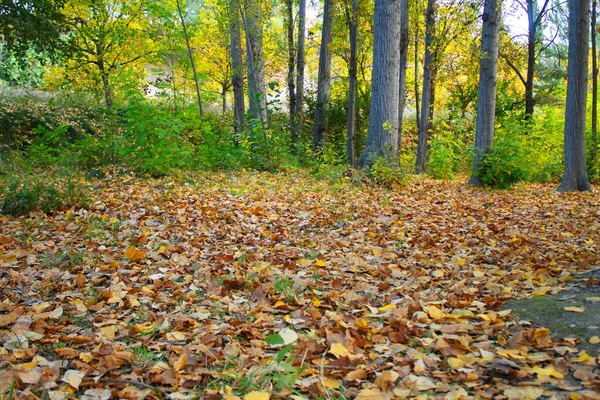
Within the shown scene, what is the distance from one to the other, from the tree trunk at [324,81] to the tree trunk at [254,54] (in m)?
2.00

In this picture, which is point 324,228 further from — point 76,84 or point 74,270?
point 76,84

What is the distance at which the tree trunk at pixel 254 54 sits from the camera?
1097 cm

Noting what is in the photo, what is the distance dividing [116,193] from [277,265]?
364 cm

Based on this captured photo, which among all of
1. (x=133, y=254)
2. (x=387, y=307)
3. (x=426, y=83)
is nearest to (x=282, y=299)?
(x=387, y=307)

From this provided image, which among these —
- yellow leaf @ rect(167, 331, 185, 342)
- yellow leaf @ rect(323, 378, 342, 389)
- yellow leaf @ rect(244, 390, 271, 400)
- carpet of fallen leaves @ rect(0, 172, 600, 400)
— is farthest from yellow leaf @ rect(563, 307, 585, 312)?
yellow leaf @ rect(167, 331, 185, 342)

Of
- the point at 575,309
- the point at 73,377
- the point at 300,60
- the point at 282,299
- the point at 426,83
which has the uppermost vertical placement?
the point at 300,60

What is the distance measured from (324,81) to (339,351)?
12103mm

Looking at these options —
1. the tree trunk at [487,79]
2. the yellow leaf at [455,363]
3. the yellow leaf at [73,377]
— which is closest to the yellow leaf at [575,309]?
the yellow leaf at [455,363]

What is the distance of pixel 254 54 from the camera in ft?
39.6

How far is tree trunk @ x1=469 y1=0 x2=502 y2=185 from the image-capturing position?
30.2ft

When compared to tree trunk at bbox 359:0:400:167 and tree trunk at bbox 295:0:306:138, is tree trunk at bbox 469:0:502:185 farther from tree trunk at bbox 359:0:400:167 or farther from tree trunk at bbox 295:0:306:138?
tree trunk at bbox 295:0:306:138

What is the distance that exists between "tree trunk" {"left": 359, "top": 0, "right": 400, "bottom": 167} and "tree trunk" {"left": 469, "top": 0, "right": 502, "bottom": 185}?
5.97ft

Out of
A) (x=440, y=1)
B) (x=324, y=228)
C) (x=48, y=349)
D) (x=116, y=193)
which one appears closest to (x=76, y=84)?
(x=116, y=193)

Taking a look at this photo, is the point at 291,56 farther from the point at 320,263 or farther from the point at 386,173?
the point at 320,263
